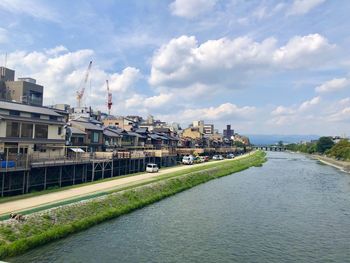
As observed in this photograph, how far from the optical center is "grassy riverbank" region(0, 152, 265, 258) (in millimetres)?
23078

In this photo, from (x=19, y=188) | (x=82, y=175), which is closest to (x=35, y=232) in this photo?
(x=19, y=188)

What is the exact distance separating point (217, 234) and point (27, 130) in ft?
87.8

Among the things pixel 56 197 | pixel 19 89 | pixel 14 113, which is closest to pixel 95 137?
pixel 19 89

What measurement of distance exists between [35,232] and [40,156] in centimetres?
1716

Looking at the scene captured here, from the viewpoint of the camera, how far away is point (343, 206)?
43.2 metres

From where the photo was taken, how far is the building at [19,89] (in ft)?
235

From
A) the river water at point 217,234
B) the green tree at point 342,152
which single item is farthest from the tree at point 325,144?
the river water at point 217,234

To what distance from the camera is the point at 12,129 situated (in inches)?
1538

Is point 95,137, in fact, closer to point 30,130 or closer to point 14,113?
point 30,130

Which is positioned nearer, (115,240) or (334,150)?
(115,240)

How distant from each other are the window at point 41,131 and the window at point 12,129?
3.28 metres

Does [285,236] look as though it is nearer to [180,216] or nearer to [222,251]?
[222,251]

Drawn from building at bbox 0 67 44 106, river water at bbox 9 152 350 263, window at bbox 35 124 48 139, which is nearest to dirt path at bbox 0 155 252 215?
river water at bbox 9 152 350 263

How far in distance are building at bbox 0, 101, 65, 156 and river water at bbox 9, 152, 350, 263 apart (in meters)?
16.2
